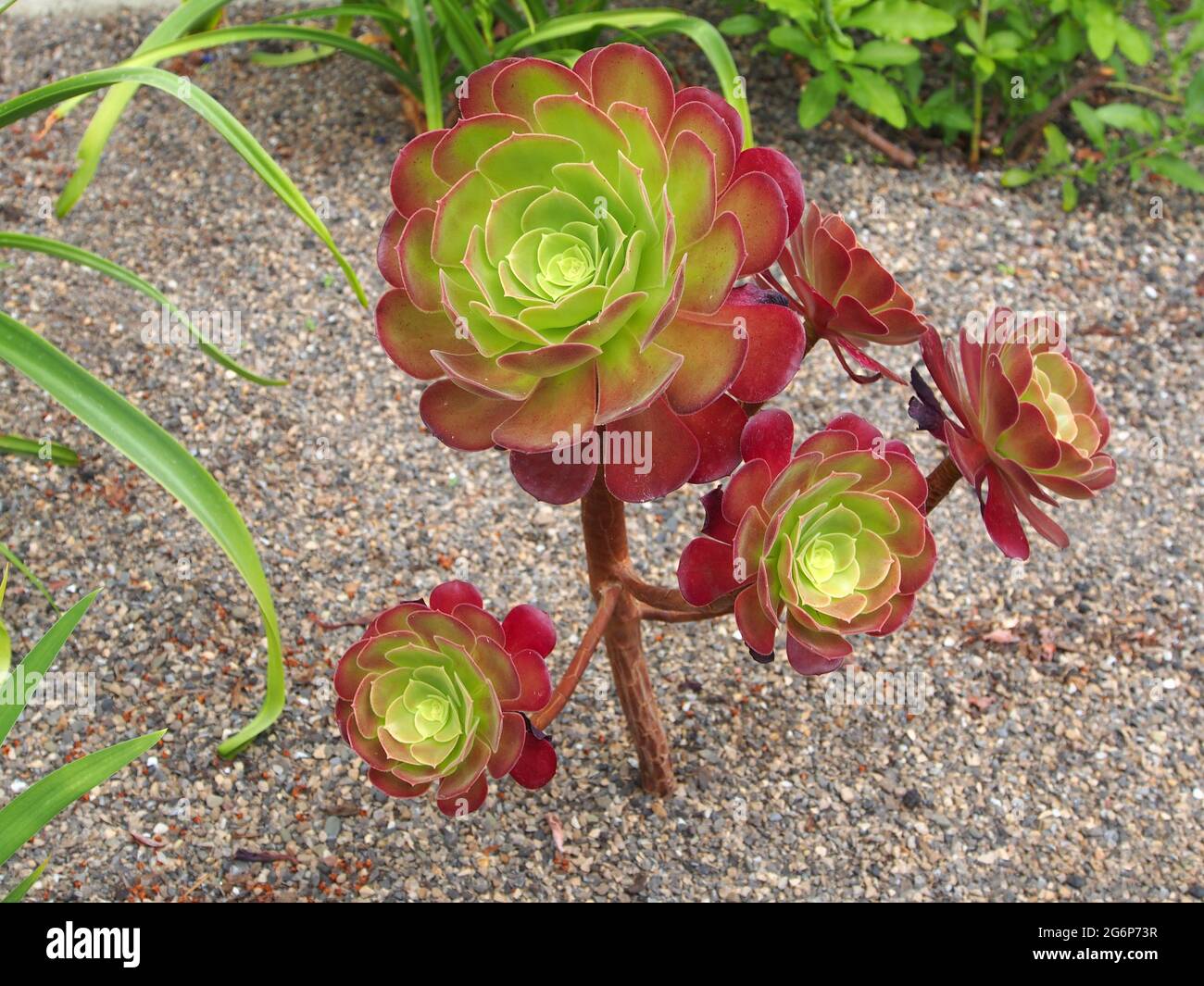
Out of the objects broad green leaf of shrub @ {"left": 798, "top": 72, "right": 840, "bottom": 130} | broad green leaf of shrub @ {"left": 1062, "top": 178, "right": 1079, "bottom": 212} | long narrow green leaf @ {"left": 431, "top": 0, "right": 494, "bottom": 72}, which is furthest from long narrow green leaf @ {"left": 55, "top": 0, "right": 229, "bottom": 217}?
broad green leaf of shrub @ {"left": 1062, "top": 178, "right": 1079, "bottom": 212}

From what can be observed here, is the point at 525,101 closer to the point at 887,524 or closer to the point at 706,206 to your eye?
the point at 706,206

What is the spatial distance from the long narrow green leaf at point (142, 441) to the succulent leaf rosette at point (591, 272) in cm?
59

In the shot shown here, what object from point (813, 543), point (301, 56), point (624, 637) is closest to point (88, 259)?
point (624, 637)

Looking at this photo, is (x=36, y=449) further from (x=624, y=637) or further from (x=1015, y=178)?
(x=1015, y=178)

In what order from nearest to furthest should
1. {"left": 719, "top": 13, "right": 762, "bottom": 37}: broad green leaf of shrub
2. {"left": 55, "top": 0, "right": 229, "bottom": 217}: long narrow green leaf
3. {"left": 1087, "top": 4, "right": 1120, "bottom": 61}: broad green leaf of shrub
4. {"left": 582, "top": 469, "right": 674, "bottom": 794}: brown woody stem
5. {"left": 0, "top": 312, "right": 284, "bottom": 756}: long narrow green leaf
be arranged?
1. {"left": 582, "top": 469, "right": 674, "bottom": 794}: brown woody stem
2. {"left": 0, "top": 312, "right": 284, "bottom": 756}: long narrow green leaf
3. {"left": 55, "top": 0, "right": 229, "bottom": 217}: long narrow green leaf
4. {"left": 1087, "top": 4, "right": 1120, "bottom": 61}: broad green leaf of shrub
5. {"left": 719, "top": 13, "right": 762, "bottom": 37}: broad green leaf of shrub

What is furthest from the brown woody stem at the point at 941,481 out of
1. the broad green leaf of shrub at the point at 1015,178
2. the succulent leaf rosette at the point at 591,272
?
the broad green leaf of shrub at the point at 1015,178

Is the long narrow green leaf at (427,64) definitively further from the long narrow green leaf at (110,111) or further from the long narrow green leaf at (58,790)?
the long narrow green leaf at (58,790)

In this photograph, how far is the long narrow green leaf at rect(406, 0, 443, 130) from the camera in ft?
6.95

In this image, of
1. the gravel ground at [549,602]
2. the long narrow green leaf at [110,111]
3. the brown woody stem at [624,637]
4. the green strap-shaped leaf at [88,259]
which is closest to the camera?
the brown woody stem at [624,637]

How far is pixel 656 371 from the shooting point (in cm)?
79

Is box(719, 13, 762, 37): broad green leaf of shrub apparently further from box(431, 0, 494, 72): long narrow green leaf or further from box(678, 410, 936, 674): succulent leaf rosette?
box(678, 410, 936, 674): succulent leaf rosette

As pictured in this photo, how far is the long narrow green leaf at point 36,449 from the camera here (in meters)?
1.75

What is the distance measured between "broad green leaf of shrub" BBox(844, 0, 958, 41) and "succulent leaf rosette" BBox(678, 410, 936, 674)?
1.48 meters
